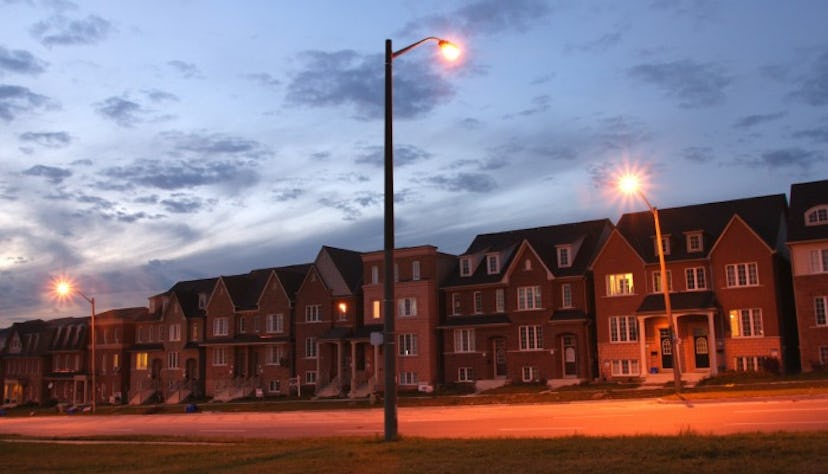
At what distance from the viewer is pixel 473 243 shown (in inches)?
2557

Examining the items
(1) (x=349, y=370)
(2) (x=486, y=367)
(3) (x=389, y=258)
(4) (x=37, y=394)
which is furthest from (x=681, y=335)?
(4) (x=37, y=394)

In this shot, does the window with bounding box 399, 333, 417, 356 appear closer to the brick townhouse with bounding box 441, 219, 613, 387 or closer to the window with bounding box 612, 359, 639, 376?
the brick townhouse with bounding box 441, 219, 613, 387

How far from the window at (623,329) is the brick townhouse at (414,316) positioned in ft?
45.1

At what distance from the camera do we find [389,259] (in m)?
19.2

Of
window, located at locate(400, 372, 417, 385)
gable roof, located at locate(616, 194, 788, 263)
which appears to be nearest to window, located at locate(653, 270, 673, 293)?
gable roof, located at locate(616, 194, 788, 263)

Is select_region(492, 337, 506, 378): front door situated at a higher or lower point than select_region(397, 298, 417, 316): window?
lower

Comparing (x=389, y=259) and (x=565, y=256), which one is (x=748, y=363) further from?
(x=389, y=259)

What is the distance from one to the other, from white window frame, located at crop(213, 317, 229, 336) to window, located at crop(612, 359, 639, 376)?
3853 cm

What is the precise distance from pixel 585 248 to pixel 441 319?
12.2 metres

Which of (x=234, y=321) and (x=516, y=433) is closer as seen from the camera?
(x=516, y=433)

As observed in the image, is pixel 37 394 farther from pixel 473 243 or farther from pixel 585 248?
pixel 585 248

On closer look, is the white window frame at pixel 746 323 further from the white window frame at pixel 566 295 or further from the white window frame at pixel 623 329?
the white window frame at pixel 566 295

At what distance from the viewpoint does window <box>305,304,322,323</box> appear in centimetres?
6869

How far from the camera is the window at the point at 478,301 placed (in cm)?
6031
